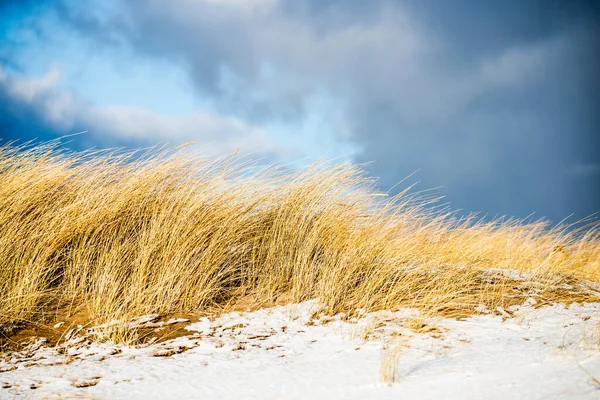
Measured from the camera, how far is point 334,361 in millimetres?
1925

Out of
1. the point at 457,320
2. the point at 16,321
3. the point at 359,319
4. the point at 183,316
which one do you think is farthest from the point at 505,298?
Answer: the point at 16,321

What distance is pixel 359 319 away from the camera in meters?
2.48

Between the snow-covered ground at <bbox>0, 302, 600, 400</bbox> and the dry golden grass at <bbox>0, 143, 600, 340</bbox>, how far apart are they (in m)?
0.29

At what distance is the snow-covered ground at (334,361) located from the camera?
1.50 metres

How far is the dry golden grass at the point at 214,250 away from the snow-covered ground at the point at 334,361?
0.29 metres

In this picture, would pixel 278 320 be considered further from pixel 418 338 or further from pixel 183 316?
pixel 418 338

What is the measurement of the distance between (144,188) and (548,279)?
2945mm

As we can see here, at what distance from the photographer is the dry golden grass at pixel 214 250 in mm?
2830

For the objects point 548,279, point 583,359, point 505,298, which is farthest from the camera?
point 548,279

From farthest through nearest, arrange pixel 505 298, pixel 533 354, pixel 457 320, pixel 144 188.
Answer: pixel 144 188
pixel 505 298
pixel 457 320
pixel 533 354

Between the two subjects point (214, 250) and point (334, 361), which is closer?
point (334, 361)

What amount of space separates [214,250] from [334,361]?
1.42 m

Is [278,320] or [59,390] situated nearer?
[59,390]

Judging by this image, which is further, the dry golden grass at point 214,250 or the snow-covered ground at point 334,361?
the dry golden grass at point 214,250
